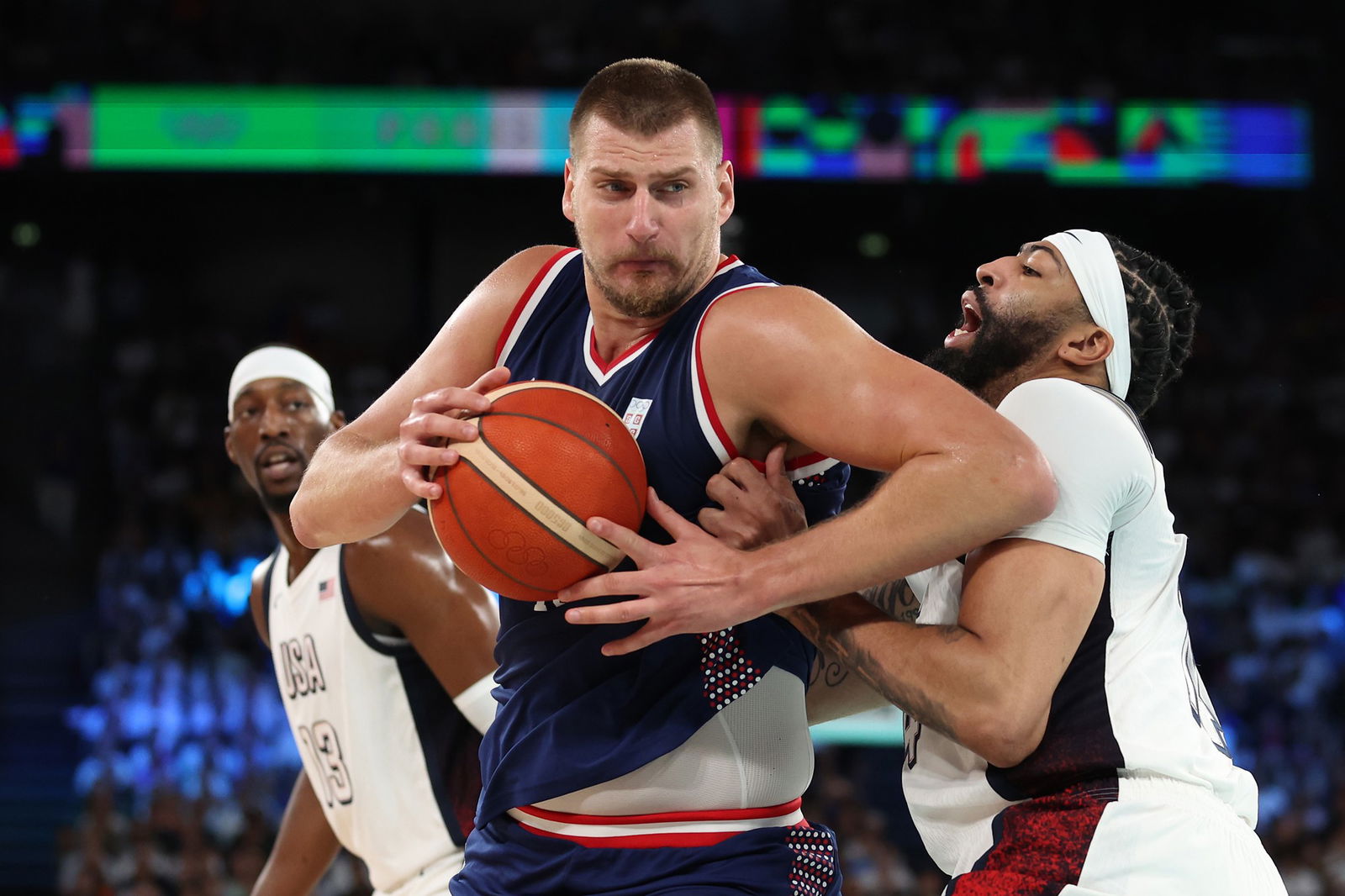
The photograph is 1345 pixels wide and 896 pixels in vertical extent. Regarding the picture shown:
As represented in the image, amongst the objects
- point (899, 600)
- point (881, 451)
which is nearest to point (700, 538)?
point (881, 451)

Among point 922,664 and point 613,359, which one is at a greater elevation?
point 613,359

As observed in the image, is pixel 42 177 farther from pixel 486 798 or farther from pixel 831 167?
pixel 486 798

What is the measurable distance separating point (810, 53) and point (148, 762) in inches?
418

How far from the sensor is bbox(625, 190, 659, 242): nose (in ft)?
8.41

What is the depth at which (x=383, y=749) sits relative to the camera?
3.82m

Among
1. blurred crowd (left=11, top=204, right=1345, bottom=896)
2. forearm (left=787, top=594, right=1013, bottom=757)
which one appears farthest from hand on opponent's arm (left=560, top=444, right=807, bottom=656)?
blurred crowd (left=11, top=204, right=1345, bottom=896)

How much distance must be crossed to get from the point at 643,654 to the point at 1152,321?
1339 mm

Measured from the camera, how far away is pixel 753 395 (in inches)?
97.7

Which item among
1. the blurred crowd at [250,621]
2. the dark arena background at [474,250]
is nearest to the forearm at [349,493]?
the blurred crowd at [250,621]

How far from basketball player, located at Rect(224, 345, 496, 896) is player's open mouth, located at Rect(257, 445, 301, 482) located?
0.47 m

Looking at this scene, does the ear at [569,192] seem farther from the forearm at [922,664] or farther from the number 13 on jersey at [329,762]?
the number 13 on jersey at [329,762]

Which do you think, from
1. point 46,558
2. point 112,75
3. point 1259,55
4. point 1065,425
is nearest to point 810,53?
point 1259,55

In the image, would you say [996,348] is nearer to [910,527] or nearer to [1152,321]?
[1152,321]

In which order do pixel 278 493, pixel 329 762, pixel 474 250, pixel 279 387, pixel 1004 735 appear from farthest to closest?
1. pixel 474 250
2. pixel 279 387
3. pixel 278 493
4. pixel 329 762
5. pixel 1004 735
